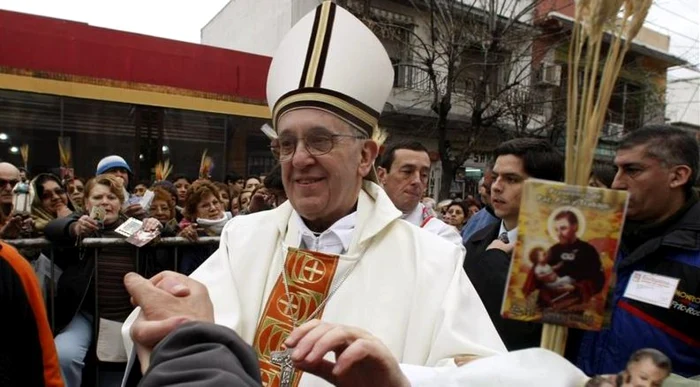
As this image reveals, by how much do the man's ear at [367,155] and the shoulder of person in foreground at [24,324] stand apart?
5.37 ft

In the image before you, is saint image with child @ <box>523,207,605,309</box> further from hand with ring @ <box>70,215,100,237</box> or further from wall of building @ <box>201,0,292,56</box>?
wall of building @ <box>201,0,292,56</box>

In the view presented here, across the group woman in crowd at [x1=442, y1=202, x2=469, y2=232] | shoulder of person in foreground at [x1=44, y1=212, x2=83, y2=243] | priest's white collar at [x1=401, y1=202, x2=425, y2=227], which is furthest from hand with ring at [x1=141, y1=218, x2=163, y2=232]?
woman in crowd at [x1=442, y1=202, x2=469, y2=232]

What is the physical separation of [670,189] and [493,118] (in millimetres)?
10697

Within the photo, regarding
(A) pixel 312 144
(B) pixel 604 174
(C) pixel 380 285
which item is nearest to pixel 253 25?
(B) pixel 604 174

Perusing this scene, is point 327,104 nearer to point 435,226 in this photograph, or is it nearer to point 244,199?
point 435,226

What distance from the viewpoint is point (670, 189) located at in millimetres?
2133

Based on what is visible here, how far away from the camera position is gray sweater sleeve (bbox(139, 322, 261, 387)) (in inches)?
33.2

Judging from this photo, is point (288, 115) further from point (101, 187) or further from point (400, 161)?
point (101, 187)

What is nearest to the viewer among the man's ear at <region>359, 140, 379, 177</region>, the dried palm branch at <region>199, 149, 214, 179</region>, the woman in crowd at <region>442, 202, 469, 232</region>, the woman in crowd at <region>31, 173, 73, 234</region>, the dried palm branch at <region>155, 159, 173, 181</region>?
the man's ear at <region>359, 140, 379, 177</region>

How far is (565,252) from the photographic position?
80 cm

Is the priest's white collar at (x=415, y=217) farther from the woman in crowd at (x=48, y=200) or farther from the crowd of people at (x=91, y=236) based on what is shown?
the woman in crowd at (x=48, y=200)

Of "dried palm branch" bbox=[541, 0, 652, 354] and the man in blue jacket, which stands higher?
"dried palm branch" bbox=[541, 0, 652, 354]

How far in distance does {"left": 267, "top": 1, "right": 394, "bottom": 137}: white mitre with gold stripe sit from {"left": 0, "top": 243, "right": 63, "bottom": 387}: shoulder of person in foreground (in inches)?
55.4

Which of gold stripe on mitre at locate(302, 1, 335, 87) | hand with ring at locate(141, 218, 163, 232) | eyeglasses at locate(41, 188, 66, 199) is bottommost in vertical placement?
hand with ring at locate(141, 218, 163, 232)
